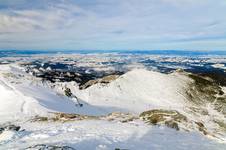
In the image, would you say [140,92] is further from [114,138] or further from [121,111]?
[114,138]

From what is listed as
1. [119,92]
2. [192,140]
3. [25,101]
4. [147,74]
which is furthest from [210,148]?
[147,74]

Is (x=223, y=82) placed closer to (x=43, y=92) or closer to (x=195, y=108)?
(x=195, y=108)

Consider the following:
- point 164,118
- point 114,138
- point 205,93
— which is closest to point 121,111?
point 205,93

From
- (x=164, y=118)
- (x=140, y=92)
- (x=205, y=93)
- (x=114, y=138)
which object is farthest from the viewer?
(x=140, y=92)

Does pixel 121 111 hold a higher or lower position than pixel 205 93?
lower

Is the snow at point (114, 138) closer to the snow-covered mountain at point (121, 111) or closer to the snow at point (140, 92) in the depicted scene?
the snow-covered mountain at point (121, 111)

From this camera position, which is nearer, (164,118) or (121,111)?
(164,118)

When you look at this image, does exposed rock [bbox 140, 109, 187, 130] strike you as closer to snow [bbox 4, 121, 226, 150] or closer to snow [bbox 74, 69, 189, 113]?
snow [bbox 4, 121, 226, 150]

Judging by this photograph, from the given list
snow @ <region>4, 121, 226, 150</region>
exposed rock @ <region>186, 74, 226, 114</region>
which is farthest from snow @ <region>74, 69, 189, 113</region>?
snow @ <region>4, 121, 226, 150</region>

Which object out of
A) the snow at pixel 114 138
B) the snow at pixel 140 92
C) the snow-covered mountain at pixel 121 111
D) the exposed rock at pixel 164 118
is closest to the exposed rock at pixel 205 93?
the snow-covered mountain at pixel 121 111
